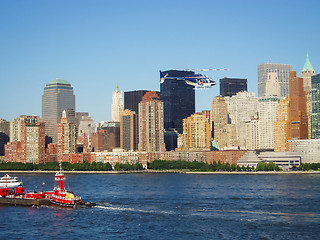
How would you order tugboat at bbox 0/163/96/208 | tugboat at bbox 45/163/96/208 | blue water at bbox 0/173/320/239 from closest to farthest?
blue water at bbox 0/173/320/239
tugboat at bbox 45/163/96/208
tugboat at bbox 0/163/96/208

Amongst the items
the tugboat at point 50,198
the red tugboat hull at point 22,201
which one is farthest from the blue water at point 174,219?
the red tugboat hull at point 22,201

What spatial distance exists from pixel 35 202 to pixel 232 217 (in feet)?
144

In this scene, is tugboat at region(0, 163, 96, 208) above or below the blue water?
above

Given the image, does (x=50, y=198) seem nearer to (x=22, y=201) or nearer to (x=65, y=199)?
(x=22, y=201)

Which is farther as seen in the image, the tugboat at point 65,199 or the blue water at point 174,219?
the tugboat at point 65,199

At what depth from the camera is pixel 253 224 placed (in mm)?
96062

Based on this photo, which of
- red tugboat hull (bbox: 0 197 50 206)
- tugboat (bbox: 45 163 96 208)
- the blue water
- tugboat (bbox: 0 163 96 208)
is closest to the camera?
the blue water

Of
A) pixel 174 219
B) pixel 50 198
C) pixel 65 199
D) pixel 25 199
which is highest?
pixel 65 199

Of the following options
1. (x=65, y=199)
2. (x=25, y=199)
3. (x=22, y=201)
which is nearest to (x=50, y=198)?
(x=25, y=199)

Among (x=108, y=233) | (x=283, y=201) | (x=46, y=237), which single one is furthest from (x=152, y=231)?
(x=283, y=201)

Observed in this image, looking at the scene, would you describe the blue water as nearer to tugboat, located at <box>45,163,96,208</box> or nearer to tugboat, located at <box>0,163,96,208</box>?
tugboat, located at <box>45,163,96,208</box>

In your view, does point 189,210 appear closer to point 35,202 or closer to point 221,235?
point 221,235

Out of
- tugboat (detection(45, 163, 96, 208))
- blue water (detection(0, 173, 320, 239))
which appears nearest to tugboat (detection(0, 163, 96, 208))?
tugboat (detection(45, 163, 96, 208))

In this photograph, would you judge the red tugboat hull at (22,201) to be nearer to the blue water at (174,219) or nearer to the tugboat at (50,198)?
the tugboat at (50,198)
